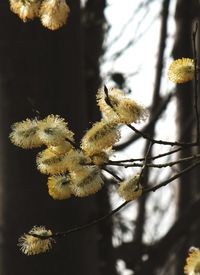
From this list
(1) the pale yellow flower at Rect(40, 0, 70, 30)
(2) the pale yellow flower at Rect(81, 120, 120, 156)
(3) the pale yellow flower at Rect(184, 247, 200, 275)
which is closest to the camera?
(3) the pale yellow flower at Rect(184, 247, 200, 275)

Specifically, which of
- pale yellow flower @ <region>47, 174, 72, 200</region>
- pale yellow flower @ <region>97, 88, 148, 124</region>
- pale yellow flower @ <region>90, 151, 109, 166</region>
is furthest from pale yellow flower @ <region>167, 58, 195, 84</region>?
pale yellow flower @ <region>47, 174, 72, 200</region>

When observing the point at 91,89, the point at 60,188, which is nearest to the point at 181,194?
the point at 91,89

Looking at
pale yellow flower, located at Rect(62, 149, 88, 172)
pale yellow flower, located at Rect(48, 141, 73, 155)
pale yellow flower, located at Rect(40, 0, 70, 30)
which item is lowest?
pale yellow flower, located at Rect(62, 149, 88, 172)

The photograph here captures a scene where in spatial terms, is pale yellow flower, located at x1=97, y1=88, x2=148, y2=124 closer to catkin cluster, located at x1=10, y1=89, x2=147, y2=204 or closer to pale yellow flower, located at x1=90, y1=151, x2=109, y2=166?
catkin cluster, located at x1=10, y1=89, x2=147, y2=204

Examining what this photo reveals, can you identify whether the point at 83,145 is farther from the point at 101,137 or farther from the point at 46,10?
the point at 46,10

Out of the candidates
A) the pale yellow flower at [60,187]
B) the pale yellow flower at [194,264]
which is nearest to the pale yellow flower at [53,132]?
the pale yellow flower at [60,187]

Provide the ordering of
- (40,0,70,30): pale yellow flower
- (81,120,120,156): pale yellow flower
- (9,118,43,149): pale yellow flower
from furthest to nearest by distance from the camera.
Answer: (40,0,70,30): pale yellow flower
(9,118,43,149): pale yellow flower
(81,120,120,156): pale yellow flower
